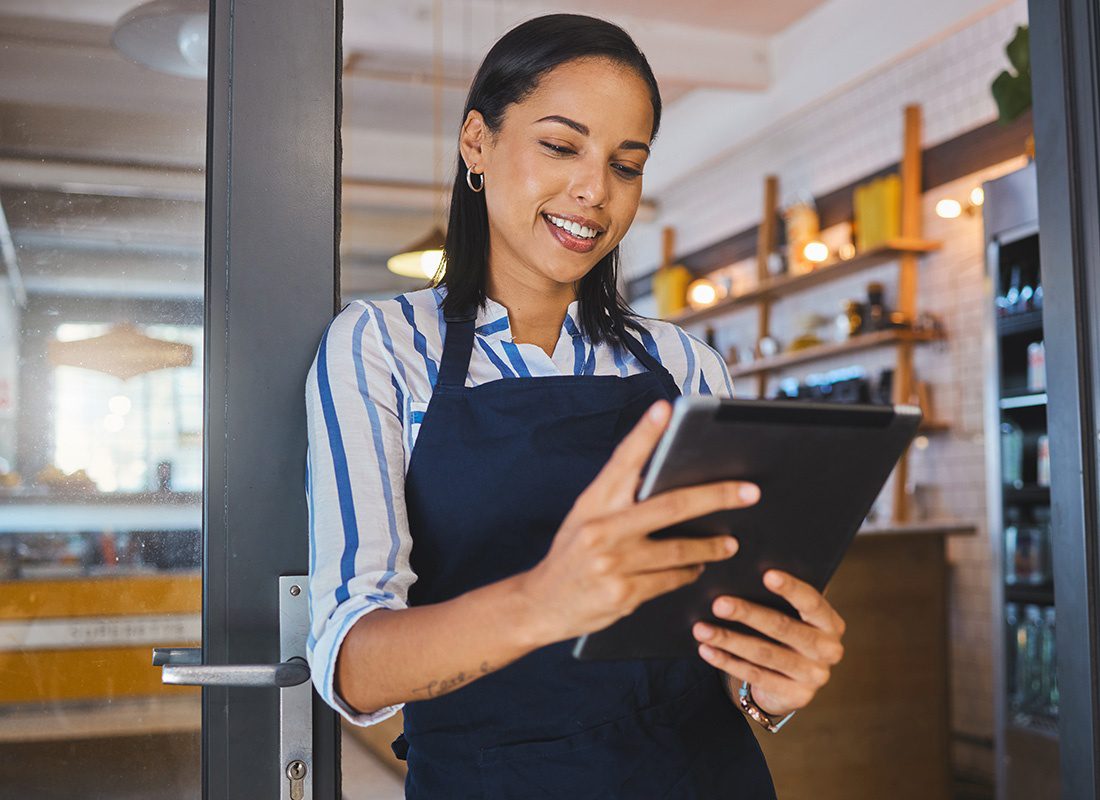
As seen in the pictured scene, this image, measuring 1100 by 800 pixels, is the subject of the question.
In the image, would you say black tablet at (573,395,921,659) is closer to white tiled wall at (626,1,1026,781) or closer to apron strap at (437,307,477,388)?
apron strap at (437,307,477,388)

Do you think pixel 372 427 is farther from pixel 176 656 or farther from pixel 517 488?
pixel 176 656

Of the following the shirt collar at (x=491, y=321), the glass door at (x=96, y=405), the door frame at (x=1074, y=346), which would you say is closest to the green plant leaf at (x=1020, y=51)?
the door frame at (x=1074, y=346)

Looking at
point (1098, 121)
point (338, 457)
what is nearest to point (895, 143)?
point (1098, 121)

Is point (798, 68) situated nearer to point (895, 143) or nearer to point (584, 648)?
point (895, 143)

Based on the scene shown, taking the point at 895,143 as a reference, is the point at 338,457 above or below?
below

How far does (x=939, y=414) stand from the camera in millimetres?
5312

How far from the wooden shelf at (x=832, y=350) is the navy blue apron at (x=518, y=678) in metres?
3.76

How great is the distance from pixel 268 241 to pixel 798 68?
217 inches

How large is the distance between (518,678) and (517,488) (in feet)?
0.67

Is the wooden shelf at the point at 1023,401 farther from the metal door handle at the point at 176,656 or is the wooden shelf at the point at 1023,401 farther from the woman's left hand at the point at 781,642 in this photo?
the metal door handle at the point at 176,656

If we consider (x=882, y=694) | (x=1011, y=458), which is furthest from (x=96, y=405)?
(x=1011, y=458)

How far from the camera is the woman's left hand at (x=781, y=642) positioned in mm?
997

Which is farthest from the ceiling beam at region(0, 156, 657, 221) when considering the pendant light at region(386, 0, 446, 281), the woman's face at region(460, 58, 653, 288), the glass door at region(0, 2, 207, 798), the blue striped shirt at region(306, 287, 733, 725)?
the pendant light at region(386, 0, 446, 281)

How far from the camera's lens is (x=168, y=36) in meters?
1.33
